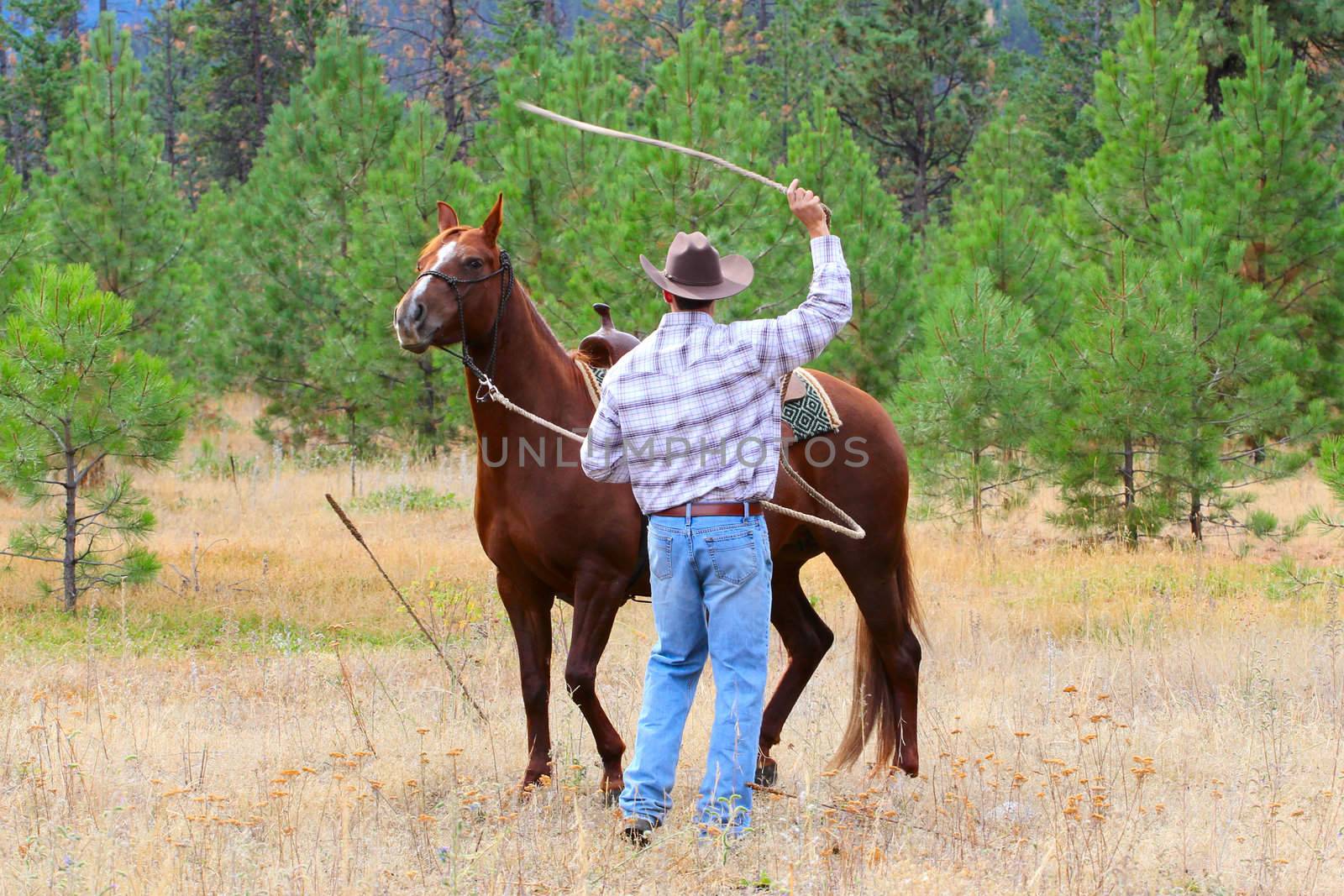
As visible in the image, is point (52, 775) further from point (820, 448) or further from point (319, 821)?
point (820, 448)

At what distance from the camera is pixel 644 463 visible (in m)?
4.17

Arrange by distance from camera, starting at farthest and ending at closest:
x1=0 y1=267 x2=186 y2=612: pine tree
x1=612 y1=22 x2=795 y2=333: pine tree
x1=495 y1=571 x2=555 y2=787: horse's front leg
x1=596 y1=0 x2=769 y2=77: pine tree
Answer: x1=596 y1=0 x2=769 y2=77: pine tree
x1=612 y1=22 x2=795 y2=333: pine tree
x1=0 y1=267 x2=186 y2=612: pine tree
x1=495 y1=571 x2=555 y2=787: horse's front leg

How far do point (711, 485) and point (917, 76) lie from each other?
20.7 m

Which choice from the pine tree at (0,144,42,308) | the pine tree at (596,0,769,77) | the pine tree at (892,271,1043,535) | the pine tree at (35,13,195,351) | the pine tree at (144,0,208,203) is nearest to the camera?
the pine tree at (892,271,1043,535)

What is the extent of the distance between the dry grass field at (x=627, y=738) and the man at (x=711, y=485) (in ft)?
0.82

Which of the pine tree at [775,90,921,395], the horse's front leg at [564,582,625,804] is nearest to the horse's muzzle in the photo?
the horse's front leg at [564,582,625,804]

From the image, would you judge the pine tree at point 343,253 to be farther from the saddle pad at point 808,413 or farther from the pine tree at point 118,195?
the saddle pad at point 808,413

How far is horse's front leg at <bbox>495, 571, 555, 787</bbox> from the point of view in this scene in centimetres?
498

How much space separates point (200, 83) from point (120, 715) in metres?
27.7

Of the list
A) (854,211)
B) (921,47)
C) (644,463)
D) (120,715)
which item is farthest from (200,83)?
(644,463)

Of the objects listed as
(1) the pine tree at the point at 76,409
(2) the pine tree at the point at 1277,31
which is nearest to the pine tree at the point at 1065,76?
(2) the pine tree at the point at 1277,31

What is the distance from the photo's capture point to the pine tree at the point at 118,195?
15109 mm

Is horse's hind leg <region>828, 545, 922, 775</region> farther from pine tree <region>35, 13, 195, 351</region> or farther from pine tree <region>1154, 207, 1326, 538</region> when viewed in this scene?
pine tree <region>35, 13, 195, 351</region>

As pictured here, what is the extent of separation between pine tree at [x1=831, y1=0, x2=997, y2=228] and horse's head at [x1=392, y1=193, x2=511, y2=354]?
63.4 ft
